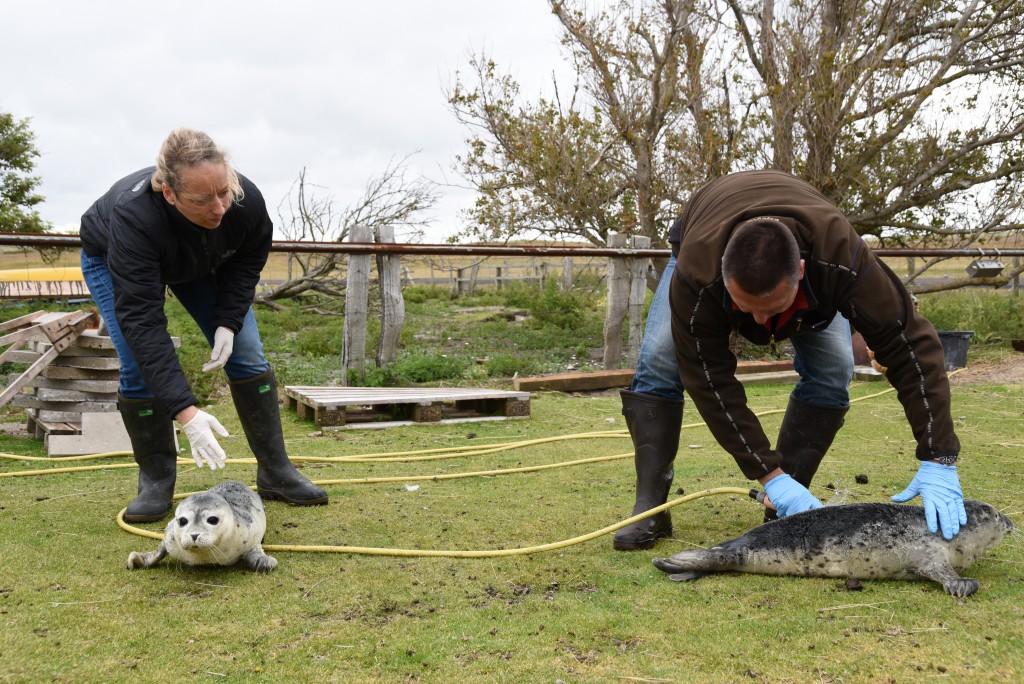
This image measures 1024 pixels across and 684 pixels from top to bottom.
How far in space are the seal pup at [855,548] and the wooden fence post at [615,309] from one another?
5.95 meters

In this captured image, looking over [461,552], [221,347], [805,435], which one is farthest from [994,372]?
[221,347]

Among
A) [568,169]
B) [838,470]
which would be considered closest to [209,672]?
[838,470]

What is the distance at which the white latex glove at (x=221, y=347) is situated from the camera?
11.6 ft

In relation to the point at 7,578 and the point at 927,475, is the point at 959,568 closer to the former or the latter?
the point at 927,475

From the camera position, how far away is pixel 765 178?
2932mm

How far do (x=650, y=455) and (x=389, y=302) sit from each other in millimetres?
4741

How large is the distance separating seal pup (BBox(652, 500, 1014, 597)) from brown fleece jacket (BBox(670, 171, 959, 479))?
0.23m

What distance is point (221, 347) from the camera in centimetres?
356

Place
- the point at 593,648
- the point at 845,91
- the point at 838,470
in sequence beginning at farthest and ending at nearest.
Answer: the point at 845,91
the point at 838,470
the point at 593,648

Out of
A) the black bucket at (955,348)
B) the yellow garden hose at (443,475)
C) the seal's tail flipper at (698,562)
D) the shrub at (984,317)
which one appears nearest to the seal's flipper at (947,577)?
the seal's tail flipper at (698,562)

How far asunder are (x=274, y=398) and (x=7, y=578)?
1366mm

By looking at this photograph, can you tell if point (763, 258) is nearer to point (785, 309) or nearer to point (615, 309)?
point (785, 309)

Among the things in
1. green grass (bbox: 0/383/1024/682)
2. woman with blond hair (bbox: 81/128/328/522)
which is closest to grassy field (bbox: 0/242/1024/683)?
green grass (bbox: 0/383/1024/682)

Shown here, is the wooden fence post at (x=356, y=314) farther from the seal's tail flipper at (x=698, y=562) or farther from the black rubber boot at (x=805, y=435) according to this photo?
the seal's tail flipper at (x=698, y=562)
